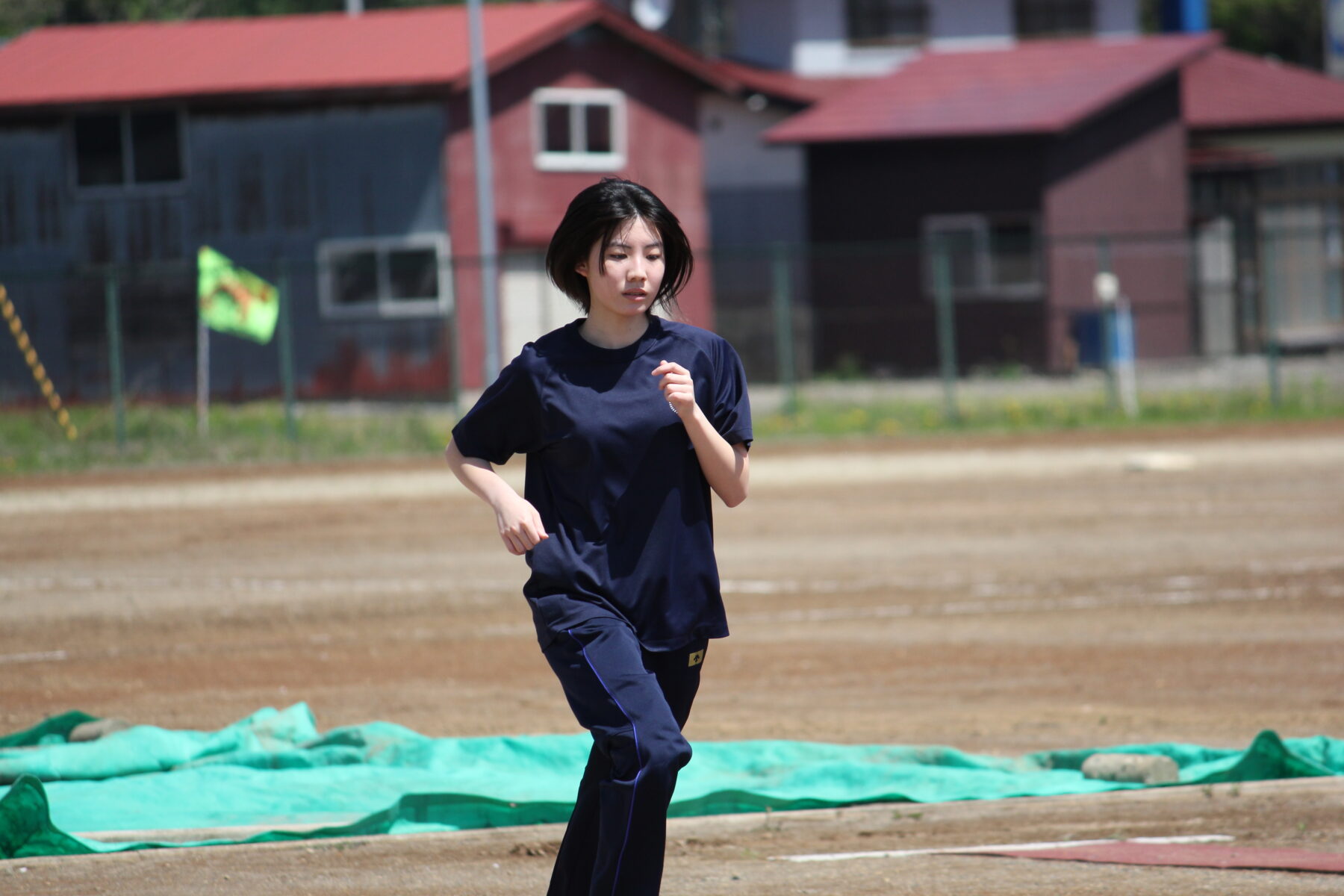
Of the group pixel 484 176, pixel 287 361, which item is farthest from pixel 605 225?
pixel 484 176

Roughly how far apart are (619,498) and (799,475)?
48.4 feet

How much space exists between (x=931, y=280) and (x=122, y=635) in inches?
939

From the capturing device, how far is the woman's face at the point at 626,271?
381cm

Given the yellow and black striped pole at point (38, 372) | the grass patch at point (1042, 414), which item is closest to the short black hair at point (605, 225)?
the grass patch at point (1042, 414)

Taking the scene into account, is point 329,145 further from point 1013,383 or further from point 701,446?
point 701,446

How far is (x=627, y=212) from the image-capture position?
12.7ft

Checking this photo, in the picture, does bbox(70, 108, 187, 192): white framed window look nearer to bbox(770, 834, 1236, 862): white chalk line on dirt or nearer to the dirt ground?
the dirt ground

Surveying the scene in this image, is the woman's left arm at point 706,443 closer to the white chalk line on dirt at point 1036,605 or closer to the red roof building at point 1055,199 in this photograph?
the white chalk line on dirt at point 1036,605

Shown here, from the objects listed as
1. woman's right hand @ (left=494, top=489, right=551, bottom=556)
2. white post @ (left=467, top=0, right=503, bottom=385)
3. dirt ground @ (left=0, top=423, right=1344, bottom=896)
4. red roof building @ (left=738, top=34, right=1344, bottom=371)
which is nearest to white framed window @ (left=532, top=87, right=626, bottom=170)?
red roof building @ (left=738, top=34, right=1344, bottom=371)

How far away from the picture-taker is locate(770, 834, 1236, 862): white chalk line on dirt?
5203mm

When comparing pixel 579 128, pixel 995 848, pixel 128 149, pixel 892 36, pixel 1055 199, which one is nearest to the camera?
pixel 995 848

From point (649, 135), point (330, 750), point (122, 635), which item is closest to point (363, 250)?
point (649, 135)

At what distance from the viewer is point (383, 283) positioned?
1166 inches

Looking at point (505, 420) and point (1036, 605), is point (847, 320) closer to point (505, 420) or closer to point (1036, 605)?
point (1036, 605)
